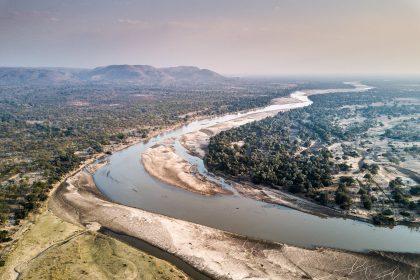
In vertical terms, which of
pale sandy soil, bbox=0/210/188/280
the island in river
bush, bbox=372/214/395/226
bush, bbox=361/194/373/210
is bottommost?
the island in river

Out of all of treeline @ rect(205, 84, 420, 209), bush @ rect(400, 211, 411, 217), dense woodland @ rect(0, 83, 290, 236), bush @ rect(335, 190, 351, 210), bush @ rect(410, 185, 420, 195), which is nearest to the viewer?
bush @ rect(400, 211, 411, 217)

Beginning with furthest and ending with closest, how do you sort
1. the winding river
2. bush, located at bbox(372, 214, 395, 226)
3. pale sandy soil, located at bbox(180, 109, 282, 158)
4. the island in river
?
pale sandy soil, located at bbox(180, 109, 282, 158)
bush, located at bbox(372, 214, 395, 226)
the winding river
the island in river

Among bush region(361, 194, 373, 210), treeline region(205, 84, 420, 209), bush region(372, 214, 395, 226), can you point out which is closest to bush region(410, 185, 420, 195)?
treeline region(205, 84, 420, 209)

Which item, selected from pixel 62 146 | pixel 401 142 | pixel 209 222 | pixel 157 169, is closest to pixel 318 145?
pixel 401 142

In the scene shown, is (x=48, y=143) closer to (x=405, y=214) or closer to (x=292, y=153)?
(x=292, y=153)

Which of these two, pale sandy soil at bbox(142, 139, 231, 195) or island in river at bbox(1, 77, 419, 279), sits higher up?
pale sandy soil at bbox(142, 139, 231, 195)

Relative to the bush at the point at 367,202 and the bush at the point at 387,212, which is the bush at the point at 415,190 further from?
the bush at the point at 387,212

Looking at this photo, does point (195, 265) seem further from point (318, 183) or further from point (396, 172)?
point (396, 172)

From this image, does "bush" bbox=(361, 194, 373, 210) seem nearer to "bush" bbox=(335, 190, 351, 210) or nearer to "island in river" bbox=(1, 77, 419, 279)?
"bush" bbox=(335, 190, 351, 210)
